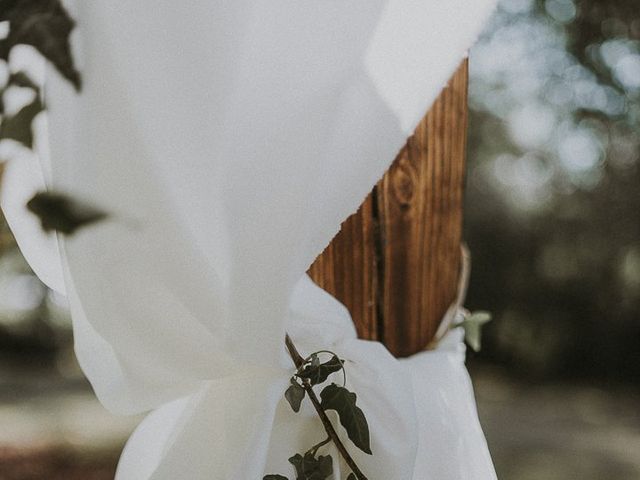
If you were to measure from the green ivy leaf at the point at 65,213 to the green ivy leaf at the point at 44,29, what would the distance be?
4.1 inches

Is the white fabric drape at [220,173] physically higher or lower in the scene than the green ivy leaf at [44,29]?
lower

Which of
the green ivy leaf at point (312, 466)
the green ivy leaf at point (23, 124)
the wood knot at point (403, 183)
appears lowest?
the green ivy leaf at point (312, 466)

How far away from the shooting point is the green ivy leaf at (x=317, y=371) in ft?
2.50

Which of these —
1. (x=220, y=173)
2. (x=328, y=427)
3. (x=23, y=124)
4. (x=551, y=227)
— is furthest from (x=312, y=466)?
(x=551, y=227)

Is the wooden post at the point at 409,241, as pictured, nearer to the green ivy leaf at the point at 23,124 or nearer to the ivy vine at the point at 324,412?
the ivy vine at the point at 324,412

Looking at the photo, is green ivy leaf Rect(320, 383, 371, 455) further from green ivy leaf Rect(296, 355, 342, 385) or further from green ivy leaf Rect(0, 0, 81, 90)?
green ivy leaf Rect(0, 0, 81, 90)

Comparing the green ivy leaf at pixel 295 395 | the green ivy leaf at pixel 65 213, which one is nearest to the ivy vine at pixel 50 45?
the green ivy leaf at pixel 65 213

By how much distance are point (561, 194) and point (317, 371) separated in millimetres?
7355

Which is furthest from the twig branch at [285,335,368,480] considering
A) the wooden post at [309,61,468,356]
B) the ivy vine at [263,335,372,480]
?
the wooden post at [309,61,468,356]

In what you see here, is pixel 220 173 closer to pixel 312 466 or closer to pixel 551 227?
pixel 312 466

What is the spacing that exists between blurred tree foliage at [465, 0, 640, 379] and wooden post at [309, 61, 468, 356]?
639 centimetres

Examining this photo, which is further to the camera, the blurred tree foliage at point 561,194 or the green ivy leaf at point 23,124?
the blurred tree foliage at point 561,194

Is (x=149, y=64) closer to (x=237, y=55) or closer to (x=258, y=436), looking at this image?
(x=237, y=55)

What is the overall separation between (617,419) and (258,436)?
6366 mm
